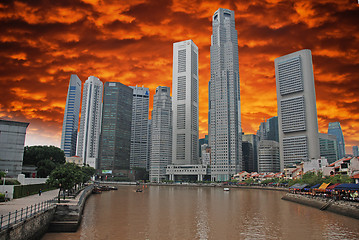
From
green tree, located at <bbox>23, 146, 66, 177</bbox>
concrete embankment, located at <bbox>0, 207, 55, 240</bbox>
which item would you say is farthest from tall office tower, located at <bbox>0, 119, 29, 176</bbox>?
concrete embankment, located at <bbox>0, 207, 55, 240</bbox>

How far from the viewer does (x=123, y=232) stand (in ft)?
137

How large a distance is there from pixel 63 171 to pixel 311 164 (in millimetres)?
136981

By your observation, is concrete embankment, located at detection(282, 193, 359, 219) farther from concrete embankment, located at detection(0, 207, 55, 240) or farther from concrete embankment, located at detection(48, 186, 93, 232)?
concrete embankment, located at detection(0, 207, 55, 240)

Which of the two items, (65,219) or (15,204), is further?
(15,204)

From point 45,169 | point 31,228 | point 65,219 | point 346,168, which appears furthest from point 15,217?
point 346,168

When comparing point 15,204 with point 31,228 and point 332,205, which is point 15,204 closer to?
point 31,228

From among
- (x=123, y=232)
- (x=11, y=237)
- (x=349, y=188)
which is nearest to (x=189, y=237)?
(x=123, y=232)

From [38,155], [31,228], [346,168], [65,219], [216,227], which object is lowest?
[216,227]

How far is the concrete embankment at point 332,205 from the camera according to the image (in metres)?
57.3

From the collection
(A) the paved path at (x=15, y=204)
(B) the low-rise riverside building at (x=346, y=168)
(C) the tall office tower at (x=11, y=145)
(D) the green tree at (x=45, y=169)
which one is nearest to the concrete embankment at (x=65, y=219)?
(A) the paved path at (x=15, y=204)

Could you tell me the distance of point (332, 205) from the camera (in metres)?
66.9

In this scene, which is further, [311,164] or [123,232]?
[311,164]

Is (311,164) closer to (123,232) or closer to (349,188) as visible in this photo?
(349,188)

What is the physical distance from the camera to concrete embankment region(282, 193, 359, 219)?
57.3m
